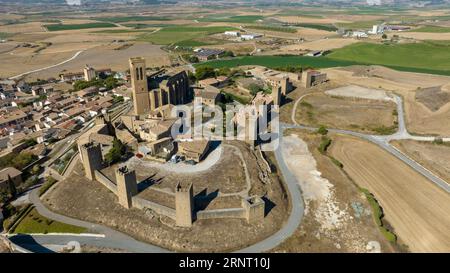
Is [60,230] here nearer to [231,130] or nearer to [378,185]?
[231,130]

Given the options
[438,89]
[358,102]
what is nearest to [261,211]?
[358,102]

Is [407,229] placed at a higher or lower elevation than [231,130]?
lower

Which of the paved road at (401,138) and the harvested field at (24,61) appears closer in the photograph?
the paved road at (401,138)

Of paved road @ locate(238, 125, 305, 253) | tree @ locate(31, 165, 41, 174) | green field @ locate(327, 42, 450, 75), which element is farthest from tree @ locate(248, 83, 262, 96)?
green field @ locate(327, 42, 450, 75)

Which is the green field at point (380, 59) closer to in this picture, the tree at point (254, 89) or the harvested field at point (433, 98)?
the harvested field at point (433, 98)

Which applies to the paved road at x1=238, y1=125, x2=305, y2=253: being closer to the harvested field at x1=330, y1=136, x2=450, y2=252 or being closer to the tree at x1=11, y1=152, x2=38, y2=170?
the harvested field at x1=330, y1=136, x2=450, y2=252

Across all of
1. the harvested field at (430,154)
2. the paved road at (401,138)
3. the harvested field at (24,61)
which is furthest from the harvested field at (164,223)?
the harvested field at (24,61)

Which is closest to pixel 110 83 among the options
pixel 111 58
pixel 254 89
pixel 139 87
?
pixel 139 87
